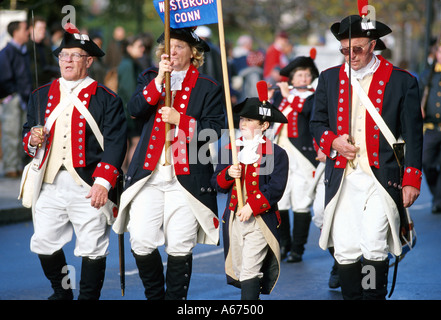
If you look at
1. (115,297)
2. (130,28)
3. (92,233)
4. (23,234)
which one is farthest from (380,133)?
(130,28)

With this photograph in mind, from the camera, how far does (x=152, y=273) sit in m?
6.34

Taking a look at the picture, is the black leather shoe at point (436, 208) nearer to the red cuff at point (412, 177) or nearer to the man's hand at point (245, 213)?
the red cuff at point (412, 177)

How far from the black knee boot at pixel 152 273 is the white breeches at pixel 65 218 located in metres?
0.34

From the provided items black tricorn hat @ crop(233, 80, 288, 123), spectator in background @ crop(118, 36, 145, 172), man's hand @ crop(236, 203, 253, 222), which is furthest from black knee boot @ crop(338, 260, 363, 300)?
spectator in background @ crop(118, 36, 145, 172)

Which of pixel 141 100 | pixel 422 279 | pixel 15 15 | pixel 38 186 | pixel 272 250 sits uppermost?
pixel 15 15

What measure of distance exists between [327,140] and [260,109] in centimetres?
53

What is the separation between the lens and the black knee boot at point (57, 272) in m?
6.61

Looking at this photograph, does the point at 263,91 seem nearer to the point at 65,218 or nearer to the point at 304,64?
the point at 65,218

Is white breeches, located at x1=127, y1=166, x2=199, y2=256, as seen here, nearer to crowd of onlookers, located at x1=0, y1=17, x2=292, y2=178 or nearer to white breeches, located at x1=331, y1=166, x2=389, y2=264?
white breeches, located at x1=331, y1=166, x2=389, y2=264

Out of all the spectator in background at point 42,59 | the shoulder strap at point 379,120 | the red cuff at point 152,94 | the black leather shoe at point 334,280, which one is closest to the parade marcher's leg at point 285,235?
the black leather shoe at point 334,280

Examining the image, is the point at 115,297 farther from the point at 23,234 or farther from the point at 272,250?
the point at 23,234

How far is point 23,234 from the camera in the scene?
10.6 meters

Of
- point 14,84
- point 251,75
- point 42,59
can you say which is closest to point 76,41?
point 14,84
